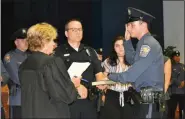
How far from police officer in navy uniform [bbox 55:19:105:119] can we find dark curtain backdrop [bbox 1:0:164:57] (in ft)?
7.19

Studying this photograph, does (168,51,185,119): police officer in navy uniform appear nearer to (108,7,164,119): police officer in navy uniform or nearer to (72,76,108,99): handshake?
(72,76,108,99): handshake

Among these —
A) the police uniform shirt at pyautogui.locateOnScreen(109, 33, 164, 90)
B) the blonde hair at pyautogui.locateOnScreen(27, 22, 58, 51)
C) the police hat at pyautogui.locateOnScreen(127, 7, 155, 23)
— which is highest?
the police hat at pyautogui.locateOnScreen(127, 7, 155, 23)

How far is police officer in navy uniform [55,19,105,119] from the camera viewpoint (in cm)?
436

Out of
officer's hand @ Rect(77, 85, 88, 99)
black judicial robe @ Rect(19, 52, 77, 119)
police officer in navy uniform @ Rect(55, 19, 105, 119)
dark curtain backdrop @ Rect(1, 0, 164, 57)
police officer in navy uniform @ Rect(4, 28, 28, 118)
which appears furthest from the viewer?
dark curtain backdrop @ Rect(1, 0, 164, 57)

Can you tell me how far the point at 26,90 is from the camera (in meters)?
3.16

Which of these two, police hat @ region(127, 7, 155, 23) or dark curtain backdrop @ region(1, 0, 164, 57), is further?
dark curtain backdrop @ region(1, 0, 164, 57)

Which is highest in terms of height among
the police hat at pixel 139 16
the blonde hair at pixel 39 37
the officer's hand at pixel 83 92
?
the police hat at pixel 139 16

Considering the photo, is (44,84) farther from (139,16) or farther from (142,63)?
(139,16)

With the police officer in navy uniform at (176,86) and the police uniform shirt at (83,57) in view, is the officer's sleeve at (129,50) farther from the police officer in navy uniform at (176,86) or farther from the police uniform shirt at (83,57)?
the police officer in navy uniform at (176,86)

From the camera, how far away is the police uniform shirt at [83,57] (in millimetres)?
4426

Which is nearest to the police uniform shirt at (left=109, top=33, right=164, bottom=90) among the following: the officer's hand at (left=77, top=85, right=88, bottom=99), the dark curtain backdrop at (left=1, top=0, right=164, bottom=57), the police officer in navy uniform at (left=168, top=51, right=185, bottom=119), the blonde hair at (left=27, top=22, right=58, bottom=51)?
the officer's hand at (left=77, top=85, right=88, bottom=99)

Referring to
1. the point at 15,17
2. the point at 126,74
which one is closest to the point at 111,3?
the point at 15,17

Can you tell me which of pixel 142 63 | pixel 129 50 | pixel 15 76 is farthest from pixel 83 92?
pixel 15 76

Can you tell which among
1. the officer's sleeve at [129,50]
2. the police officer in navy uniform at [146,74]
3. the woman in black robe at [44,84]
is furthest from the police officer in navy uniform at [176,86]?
the woman in black robe at [44,84]
